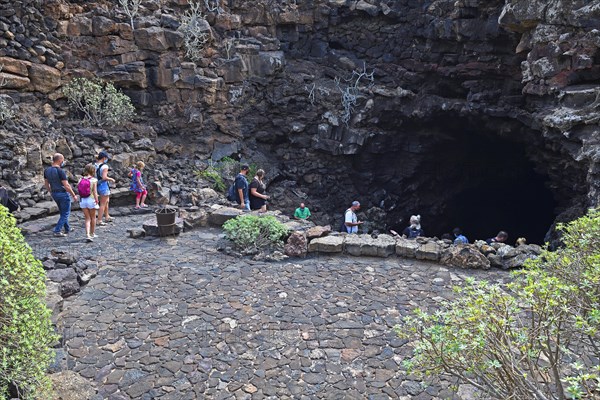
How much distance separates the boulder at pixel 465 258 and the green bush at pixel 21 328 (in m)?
6.93

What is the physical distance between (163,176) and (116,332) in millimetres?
9374

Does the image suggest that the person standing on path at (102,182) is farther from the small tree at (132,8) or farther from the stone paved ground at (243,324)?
the small tree at (132,8)

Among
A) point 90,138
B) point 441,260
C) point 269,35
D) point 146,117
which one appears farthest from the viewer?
point 269,35

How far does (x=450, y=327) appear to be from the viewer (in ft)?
14.0

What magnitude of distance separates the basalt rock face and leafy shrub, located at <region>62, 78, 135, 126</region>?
1.31 ft

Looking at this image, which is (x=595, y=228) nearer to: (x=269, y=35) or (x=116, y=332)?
(x=116, y=332)

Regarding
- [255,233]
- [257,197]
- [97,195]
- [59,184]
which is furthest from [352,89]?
[59,184]

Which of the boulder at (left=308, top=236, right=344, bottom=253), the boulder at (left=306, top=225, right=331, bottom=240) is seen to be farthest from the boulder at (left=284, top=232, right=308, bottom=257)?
the boulder at (left=306, top=225, right=331, bottom=240)

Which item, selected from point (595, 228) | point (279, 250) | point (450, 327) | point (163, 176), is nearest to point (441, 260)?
point (279, 250)

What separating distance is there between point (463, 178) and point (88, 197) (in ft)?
62.4

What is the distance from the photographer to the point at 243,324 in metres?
6.90

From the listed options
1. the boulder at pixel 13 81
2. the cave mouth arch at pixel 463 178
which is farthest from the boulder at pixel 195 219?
the cave mouth arch at pixel 463 178

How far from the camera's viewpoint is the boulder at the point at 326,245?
9.55 metres

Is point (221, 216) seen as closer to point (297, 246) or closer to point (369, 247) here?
point (297, 246)
